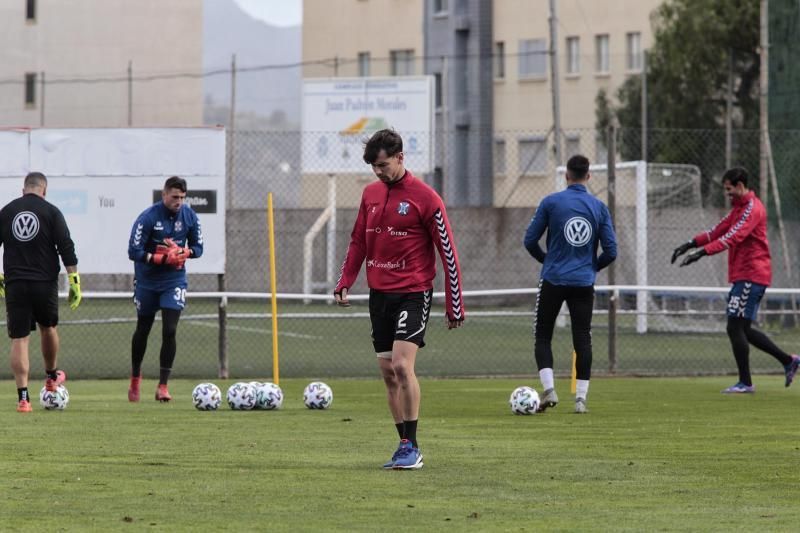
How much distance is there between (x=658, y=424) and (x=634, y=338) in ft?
36.6

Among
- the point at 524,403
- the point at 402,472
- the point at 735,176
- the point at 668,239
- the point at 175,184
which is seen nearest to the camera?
the point at 402,472

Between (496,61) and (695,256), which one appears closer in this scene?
(695,256)

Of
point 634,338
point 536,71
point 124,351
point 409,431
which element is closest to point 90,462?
point 409,431

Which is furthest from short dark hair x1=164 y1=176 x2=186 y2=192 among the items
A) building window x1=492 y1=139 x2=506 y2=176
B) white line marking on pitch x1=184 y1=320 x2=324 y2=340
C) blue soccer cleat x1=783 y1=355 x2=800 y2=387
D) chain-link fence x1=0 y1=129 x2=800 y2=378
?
building window x1=492 y1=139 x2=506 y2=176

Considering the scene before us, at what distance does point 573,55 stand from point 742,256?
40068 millimetres

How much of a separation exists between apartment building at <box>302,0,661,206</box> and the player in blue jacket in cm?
3463

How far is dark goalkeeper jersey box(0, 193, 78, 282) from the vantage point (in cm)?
1351

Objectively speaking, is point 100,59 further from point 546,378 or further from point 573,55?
point 546,378

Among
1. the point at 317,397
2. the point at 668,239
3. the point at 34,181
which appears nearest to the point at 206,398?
the point at 317,397

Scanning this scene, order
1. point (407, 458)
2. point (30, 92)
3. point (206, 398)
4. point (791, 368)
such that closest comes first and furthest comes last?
1. point (407, 458)
2. point (206, 398)
3. point (791, 368)
4. point (30, 92)

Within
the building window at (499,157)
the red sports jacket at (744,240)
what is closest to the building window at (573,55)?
the building window at (499,157)

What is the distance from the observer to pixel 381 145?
9484 millimetres

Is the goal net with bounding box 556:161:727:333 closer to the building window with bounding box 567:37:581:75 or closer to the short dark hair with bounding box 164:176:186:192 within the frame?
the short dark hair with bounding box 164:176:186:192

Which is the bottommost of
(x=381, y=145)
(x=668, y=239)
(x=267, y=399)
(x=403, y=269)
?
(x=267, y=399)
